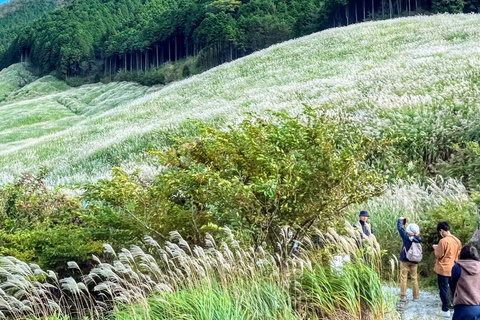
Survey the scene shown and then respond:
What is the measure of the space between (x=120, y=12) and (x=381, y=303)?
555 ft

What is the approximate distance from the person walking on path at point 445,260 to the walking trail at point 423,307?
18cm

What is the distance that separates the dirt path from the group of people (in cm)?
11

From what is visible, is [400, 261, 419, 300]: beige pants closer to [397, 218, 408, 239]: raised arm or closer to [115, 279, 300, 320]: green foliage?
[397, 218, 408, 239]: raised arm

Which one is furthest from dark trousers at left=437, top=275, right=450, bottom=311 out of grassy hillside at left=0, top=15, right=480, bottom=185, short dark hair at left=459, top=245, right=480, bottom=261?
grassy hillside at left=0, top=15, right=480, bottom=185

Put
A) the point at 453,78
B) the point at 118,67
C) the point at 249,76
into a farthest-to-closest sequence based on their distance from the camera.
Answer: the point at 118,67
the point at 249,76
the point at 453,78

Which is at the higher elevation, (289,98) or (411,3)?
(411,3)

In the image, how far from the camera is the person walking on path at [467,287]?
568cm

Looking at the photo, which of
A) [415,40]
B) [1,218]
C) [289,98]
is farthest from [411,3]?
[1,218]

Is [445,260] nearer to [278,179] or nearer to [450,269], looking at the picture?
[450,269]

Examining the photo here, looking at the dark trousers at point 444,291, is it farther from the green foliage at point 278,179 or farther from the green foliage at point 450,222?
the green foliage at point 278,179

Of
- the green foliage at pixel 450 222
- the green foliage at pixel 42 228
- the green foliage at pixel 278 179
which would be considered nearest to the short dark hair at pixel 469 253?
the green foliage at pixel 278 179

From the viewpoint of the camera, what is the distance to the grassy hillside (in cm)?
1412

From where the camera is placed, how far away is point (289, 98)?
2262 cm

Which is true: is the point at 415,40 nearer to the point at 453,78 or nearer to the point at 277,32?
the point at 453,78
